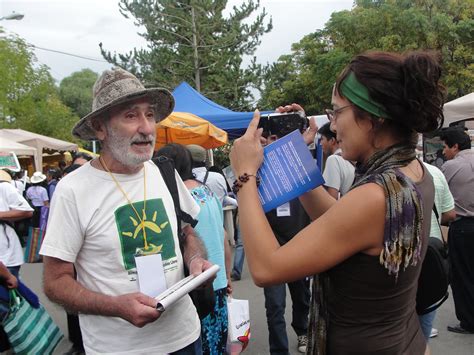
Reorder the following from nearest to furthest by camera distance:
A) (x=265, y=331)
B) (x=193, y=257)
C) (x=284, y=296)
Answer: (x=193, y=257), (x=284, y=296), (x=265, y=331)

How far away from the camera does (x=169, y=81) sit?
19922 millimetres

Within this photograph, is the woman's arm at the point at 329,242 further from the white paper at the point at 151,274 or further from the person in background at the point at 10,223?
the person in background at the point at 10,223

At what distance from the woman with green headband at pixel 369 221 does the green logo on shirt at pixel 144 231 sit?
71 centimetres

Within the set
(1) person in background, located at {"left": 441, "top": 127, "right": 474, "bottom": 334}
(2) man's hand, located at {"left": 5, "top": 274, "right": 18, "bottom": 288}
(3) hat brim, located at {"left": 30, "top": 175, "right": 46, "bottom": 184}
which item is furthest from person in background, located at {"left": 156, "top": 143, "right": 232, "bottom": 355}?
(3) hat brim, located at {"left": 30, "top": 175, "right": 46, "bottom": 184}

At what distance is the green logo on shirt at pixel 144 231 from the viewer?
6.99ft

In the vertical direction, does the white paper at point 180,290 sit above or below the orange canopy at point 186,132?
below

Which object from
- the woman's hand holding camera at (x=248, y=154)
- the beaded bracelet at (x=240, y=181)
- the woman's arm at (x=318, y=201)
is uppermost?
the woman's hand holding camera at (x=248, y=154)

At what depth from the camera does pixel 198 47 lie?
67.2 feet

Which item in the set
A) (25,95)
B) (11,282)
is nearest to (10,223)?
(11,282)

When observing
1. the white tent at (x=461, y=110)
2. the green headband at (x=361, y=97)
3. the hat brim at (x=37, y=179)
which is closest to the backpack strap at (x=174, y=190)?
the green headband at (x=361, y=97)

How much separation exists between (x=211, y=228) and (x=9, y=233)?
2.42 metres

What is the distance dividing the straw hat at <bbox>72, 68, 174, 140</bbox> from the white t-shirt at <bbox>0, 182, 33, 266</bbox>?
Answer: 282cm

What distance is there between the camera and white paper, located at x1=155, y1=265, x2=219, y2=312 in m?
1.85

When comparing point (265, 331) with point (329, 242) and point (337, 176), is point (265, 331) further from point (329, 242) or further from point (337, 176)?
point (329, 242)
